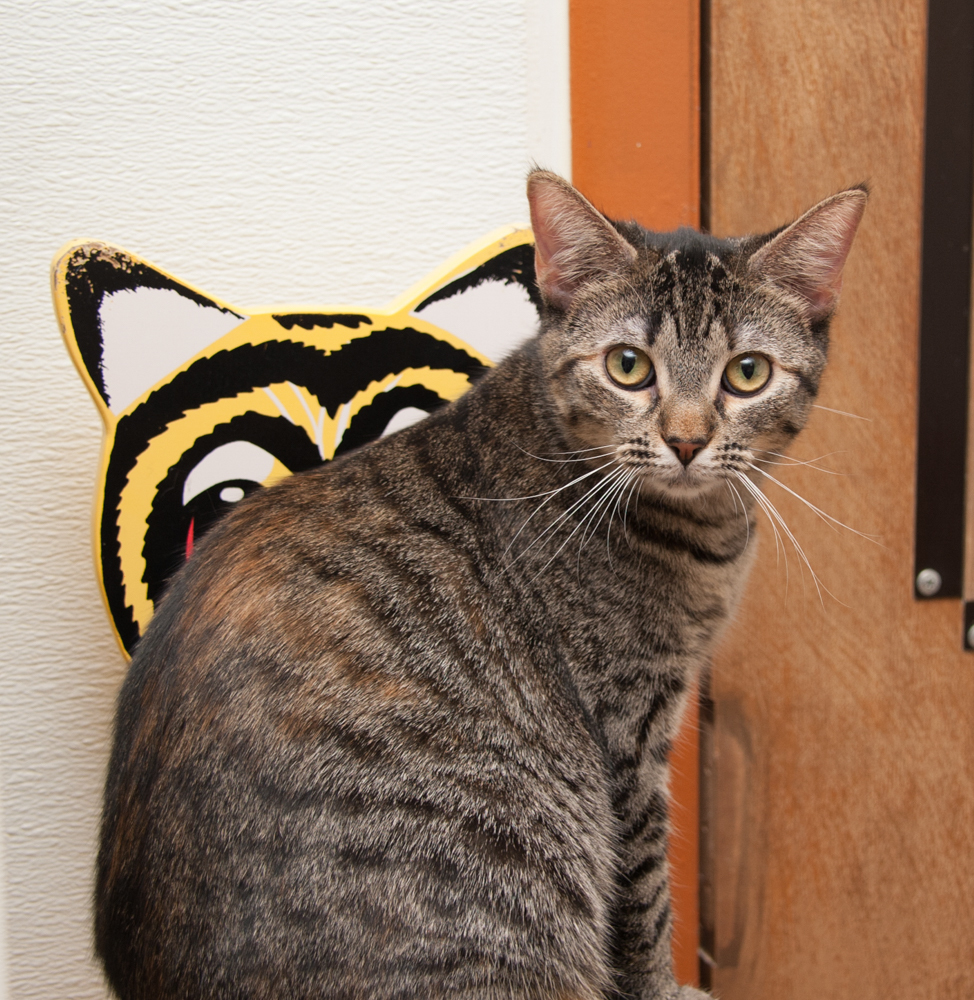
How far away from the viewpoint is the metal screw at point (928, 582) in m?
1.21

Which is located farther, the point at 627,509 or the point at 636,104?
the point at 636,104

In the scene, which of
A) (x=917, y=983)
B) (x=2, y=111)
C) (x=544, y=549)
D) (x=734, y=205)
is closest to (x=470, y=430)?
(x=544, y=549)

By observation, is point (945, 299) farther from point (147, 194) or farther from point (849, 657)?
point (147, 194)

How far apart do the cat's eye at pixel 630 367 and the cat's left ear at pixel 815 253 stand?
139 millimetres

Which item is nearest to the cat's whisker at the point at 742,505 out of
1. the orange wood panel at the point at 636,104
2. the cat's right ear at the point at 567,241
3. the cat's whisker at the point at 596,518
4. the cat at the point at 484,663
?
the cat at the point at 484,663

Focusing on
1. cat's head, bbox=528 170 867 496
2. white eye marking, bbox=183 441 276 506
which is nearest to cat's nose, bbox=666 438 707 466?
cat's head, bbox=528 170 867 496

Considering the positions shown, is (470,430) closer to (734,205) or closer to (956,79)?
(734,205)

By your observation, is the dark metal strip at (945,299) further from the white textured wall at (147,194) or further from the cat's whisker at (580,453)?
Answer: the cat's whisker at (580,453)

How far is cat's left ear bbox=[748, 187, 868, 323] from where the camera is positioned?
719 millimetres

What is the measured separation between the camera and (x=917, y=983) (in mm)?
1271

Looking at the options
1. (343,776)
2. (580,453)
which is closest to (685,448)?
(580,453)

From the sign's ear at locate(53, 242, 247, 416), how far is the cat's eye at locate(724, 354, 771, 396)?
20.6 inches

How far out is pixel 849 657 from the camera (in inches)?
47.9

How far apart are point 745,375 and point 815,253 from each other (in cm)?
14
